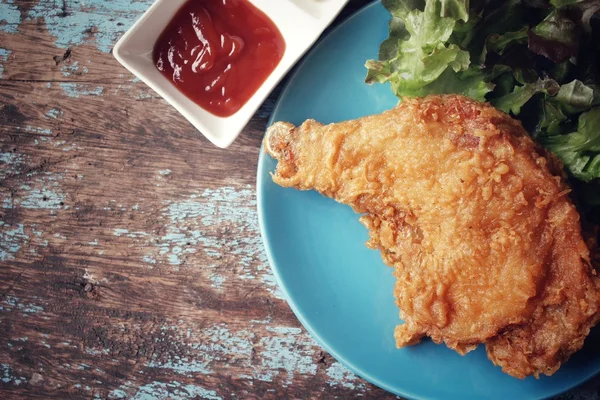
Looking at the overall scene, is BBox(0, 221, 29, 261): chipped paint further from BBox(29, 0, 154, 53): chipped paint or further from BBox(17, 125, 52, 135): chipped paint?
BBox(29, 0, 154, 53): chipped paint

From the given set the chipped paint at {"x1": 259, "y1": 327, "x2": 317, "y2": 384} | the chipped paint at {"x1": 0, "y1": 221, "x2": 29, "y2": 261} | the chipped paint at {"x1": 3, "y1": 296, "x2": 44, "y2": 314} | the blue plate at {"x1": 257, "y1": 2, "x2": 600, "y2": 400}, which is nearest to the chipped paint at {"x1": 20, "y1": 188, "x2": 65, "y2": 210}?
the chipped paint at {"x1": 0, "y1": 221, "x2": 29, "y2": 261}

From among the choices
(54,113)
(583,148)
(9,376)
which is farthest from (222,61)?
(9,376)

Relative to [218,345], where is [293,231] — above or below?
above

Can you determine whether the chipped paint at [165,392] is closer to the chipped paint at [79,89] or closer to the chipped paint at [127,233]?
the chipped paint at [127,233]

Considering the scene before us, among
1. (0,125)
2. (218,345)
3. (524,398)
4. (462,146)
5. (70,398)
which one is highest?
(462,146)

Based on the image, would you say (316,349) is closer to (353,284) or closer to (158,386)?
(353,284)

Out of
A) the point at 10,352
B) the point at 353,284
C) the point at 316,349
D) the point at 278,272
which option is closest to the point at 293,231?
the point at 278,272
